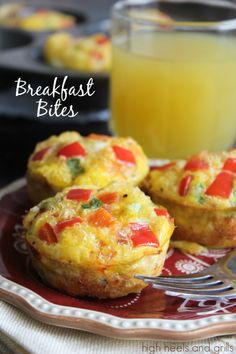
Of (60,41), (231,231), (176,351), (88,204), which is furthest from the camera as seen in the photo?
(60,41)

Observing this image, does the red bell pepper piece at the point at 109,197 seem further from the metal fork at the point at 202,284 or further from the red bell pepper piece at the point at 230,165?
the red bell pepper piece at the point at 230,165

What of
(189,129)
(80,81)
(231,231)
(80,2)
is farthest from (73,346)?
(80,2)

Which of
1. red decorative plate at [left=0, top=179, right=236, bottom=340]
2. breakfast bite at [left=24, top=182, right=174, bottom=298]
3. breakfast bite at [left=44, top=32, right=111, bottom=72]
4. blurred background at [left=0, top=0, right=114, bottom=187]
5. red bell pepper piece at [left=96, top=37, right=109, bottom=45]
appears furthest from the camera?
red bell pepper piece at [left=96, top=37, right=109, bottom=45]

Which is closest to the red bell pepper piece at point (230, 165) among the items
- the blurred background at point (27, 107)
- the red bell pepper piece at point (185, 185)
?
the red bell pepper piece at point (185, 185)

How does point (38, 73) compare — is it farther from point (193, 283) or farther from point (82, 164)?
point (193, 283)

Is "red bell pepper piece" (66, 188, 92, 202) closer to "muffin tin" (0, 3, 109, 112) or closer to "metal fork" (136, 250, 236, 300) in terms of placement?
"metal fork" (136, 250, 236, 300)

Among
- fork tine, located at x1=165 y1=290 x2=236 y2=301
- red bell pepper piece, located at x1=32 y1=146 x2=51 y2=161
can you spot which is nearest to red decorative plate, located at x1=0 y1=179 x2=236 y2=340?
fork tine, located at x1=165 y1=290 x2=236 y2=301

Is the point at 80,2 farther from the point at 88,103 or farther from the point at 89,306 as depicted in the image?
the point at 89,306

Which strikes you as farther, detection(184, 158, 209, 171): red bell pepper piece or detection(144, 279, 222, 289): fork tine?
detection(184, 158, 209, 171): red bell pepper piece
